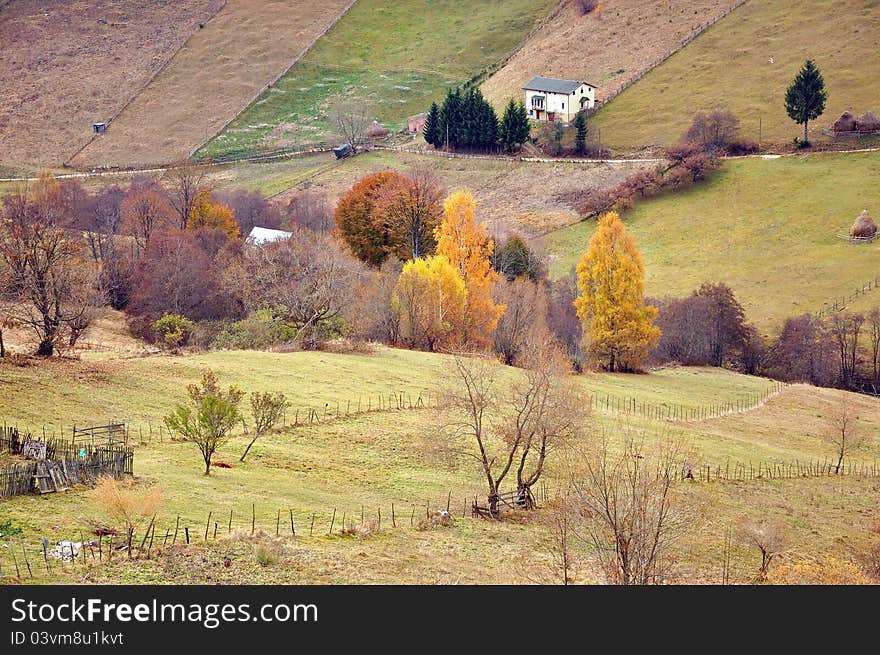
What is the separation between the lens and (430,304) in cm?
7594

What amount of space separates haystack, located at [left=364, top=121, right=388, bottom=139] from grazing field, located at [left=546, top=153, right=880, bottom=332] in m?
44.1

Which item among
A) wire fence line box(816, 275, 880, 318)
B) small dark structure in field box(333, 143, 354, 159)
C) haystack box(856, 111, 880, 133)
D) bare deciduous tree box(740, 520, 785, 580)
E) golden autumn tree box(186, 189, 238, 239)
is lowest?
bare deciduous tree box(740, 520, 785, 580)

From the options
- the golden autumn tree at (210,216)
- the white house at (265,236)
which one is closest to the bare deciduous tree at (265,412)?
the white house at (265,236)

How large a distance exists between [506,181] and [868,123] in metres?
40.6

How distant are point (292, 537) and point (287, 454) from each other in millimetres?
11672

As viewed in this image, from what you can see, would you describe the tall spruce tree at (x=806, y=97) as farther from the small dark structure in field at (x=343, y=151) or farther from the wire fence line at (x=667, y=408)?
the wire fence line at (x=667, y=408)

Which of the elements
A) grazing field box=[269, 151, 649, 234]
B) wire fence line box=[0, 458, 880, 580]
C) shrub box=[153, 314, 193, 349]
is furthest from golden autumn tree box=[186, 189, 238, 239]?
wire fence line box=[0, 458, 880, 580]

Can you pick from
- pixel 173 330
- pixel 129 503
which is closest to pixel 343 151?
pixel 173 330

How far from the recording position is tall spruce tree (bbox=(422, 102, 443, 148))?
140 metres

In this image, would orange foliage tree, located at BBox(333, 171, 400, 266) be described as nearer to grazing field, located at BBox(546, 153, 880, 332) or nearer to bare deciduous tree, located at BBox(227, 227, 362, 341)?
bare deciduous tree, located at BBox(227, 227, 362, 341)

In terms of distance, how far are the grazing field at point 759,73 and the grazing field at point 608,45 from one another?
10.5 ft

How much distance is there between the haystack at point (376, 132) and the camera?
14812cm

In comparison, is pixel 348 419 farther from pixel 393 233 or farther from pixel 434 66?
pixel 434 66

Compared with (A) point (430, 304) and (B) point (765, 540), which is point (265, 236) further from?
(B) point (765, 540)
